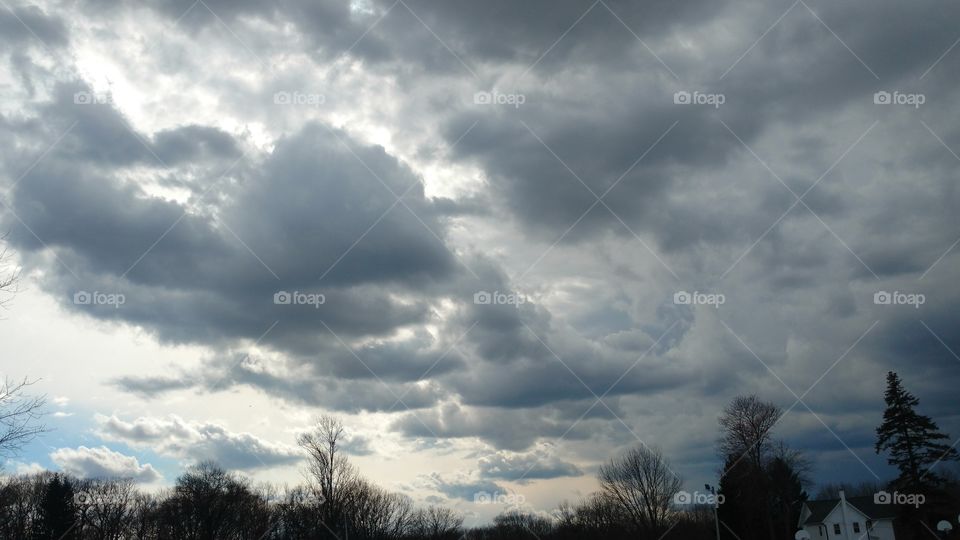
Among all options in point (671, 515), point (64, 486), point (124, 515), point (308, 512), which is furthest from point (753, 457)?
point (124, 515)

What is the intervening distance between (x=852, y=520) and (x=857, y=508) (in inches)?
69.7

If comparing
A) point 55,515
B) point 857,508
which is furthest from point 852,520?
point 55,515

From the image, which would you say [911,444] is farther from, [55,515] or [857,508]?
[55,515]

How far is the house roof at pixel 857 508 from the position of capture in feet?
297

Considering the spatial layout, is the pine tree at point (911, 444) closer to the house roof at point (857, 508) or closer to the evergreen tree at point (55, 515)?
the house roof at point (857, 508)

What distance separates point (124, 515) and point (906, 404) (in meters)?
106

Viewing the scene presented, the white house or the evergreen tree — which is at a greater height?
the evergreen tree

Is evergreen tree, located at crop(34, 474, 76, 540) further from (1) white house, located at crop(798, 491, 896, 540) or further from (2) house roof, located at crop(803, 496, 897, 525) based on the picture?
(2) house roof, located at crop(803, 496, 897, 525)

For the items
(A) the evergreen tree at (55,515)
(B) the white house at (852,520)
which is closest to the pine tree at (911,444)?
(B) the white house at (852,520)

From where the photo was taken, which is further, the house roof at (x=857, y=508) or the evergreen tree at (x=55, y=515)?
the house roof at (x=857, y=508)

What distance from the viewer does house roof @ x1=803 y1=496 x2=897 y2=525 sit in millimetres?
90438

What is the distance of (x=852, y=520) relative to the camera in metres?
92.9

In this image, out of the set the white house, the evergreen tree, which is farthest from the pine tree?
the evergreen tree

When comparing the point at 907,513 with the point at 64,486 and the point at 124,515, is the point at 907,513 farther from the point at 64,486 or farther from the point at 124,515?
the point at 124,515
